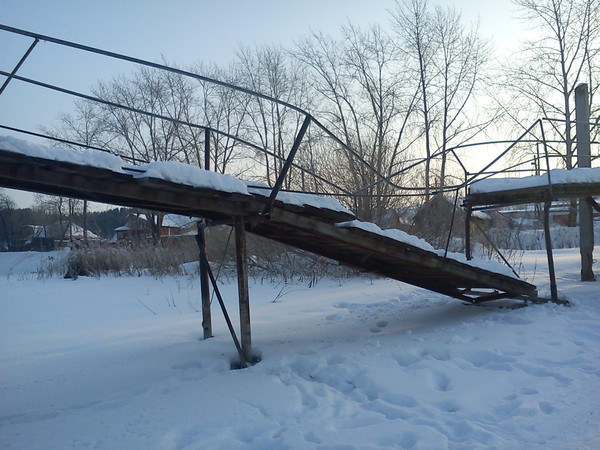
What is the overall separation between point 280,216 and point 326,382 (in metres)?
1.75

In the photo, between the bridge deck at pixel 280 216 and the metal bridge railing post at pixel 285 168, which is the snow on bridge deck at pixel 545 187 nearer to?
the bridge deck at pixel 280 216

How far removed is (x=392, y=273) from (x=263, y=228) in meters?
2.30

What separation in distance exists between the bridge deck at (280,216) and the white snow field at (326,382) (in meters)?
0.63

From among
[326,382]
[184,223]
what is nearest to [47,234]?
[184,223]

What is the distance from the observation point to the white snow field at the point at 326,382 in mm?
3611

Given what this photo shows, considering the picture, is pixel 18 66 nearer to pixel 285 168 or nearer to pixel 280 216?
pixel 285 168

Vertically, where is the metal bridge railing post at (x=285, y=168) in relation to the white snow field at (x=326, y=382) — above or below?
above

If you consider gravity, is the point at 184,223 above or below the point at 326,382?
above

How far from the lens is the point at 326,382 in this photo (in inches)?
188

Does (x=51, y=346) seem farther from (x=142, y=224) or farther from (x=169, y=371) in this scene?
(x=142, y=224)

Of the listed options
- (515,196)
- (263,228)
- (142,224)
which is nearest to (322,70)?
(515,196)

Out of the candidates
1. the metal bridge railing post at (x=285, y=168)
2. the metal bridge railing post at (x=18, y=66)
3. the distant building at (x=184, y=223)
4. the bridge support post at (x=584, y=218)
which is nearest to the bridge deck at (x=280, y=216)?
the metal bridge railing post at (x=285, y=168)

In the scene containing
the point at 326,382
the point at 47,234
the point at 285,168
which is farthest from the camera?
the point at 47,234

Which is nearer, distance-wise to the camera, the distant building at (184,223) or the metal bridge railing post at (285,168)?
the metal bridge railing post at (285,168)
